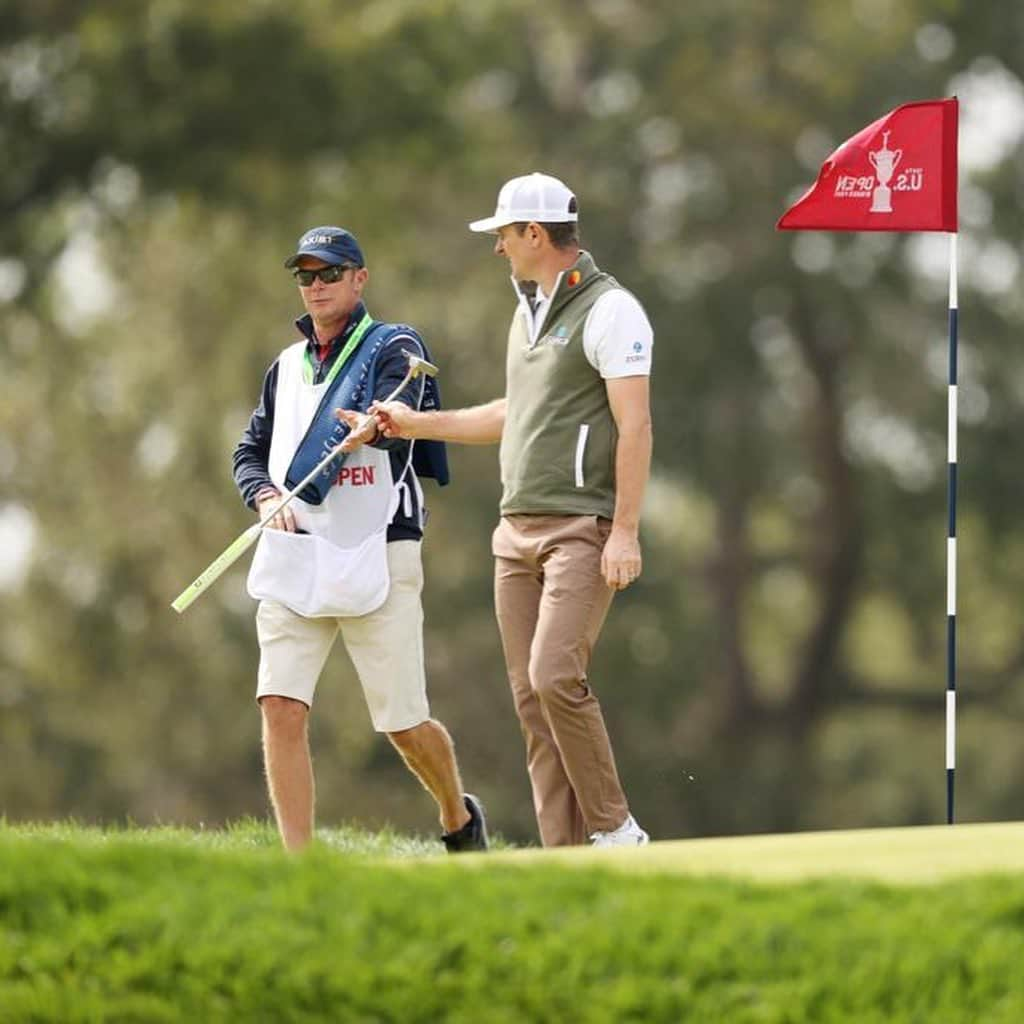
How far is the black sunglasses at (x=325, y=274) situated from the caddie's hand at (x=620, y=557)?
1.10 metres

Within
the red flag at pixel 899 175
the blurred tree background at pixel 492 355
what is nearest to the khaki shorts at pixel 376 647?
the red flag at pixel 899 175

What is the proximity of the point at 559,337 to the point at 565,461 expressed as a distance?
0.36 metres

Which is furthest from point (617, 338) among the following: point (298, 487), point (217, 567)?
point (217, 567)

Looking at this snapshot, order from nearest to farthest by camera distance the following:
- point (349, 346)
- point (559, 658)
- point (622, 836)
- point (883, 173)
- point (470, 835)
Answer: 1. point (559, 658)
2. point (622, 836)
3. point (349, 346)
4. point (470, 835)
5. point (883, 173)

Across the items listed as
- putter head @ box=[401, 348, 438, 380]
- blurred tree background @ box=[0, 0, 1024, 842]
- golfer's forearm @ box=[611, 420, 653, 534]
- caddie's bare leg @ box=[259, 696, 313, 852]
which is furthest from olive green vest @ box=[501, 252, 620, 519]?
blurred tree background @ box=[0, 0, 1024, 842]

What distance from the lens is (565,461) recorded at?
25.6 feet

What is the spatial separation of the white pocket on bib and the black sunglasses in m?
0.73

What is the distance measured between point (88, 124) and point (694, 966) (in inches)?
760

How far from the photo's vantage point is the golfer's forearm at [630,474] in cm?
762

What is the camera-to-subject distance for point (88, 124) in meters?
23.4

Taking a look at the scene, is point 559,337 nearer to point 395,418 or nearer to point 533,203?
point 533,203

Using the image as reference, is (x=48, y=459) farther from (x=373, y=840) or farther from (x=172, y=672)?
(x=373, y=840)

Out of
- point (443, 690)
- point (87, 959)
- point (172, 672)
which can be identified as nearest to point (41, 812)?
point (172, 672)

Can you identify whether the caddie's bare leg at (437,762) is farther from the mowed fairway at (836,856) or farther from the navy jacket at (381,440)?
the mowed fairway at (836,856)
